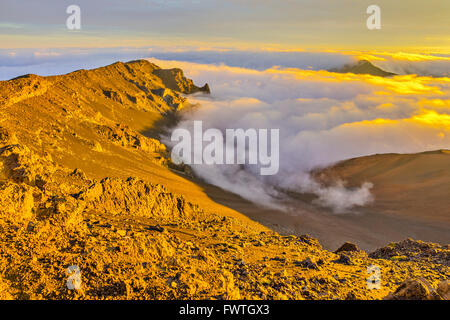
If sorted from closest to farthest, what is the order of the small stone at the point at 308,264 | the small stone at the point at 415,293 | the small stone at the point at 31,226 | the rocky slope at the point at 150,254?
the rocky slope at the point at 150,254
the small stone at the point at 415,293
the small stone at the point at 31,226
the small stone at the point at 308,264

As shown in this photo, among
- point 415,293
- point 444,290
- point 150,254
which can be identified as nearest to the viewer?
point 415,293

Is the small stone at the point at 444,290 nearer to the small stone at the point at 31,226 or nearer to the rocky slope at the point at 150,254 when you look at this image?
the rocky slope at the point at 150,254

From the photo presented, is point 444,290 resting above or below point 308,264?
above

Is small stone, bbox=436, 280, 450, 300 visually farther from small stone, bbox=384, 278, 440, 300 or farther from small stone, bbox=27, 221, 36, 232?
small stone, bbox=27, 221, 36, 232

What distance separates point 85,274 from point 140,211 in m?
9.99

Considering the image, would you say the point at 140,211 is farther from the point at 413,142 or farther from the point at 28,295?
the point at 413,142

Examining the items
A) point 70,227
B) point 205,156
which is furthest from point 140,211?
point 205,156

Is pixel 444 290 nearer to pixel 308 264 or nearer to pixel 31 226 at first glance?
pixel 308 264

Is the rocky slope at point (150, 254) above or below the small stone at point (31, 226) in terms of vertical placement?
below

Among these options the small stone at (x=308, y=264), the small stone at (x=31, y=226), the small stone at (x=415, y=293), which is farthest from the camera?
the small stone at (x=308, y=264)

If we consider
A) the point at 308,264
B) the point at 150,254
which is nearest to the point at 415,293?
the point at 308,264

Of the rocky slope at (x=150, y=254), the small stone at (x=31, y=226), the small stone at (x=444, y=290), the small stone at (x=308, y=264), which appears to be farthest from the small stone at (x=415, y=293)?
the small stone at (x=31, y=226)
